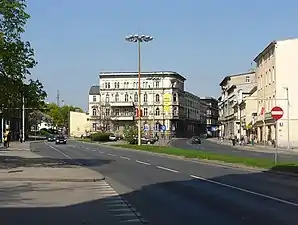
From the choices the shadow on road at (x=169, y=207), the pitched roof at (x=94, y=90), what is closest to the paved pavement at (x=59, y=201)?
the shadow on road at (x=169, y=207)

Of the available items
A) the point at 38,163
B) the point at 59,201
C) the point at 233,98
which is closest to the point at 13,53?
the point at 38,163

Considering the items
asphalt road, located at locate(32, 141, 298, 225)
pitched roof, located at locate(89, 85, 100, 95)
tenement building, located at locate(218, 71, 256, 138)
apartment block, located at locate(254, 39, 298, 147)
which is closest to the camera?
asphalt road, located at locate(32, 141, 298, 225)

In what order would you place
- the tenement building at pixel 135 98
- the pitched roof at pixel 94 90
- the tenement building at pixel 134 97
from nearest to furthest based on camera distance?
the tenement building at pixel 135 98 < the tenement building at pixel 134 97 < the pitched roof at pixel 94 90

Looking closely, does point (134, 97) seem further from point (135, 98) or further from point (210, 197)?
point (210, 197)

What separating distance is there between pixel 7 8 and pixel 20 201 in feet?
51.4

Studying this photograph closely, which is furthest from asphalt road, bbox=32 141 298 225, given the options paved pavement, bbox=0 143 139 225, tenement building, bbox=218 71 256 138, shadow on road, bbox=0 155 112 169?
tenement building, bbox=218 71 256 138

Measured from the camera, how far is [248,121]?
11788 centimetres

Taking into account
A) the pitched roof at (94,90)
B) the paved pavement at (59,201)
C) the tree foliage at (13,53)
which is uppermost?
the pitched roof at (94,90)

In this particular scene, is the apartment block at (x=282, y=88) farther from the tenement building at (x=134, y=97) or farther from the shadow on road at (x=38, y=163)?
the tenement building at (x=134, y=97)

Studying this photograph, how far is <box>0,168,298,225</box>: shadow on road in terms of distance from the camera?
42.9 ft

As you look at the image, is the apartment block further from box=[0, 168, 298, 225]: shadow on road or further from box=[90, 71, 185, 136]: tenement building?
box=[90, 71, 185, 136]: tenement building

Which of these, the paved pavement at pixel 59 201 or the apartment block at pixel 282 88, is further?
the apartment block at pixel 282 88

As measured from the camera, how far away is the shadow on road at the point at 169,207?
1308 cm

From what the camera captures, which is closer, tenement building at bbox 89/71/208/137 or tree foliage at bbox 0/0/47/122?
tree foliage at bbox 0/0/47/122
